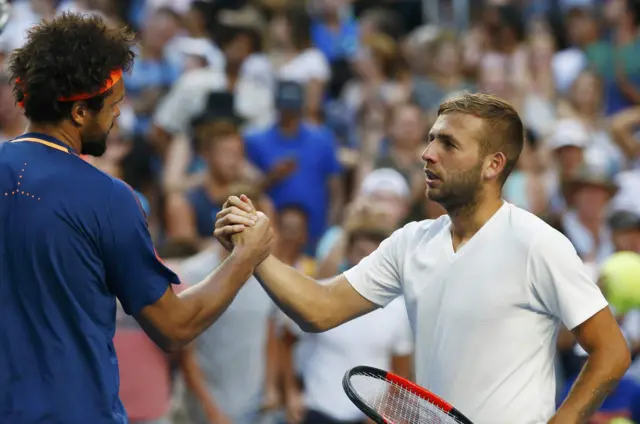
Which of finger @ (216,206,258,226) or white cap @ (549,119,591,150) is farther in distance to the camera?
white cap @ (549,119,591,150)

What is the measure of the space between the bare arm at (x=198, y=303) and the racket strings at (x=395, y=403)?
54 cm

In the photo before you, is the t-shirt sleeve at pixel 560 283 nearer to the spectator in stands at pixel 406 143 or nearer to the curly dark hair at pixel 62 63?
the curly dark hair at pixel 62 63

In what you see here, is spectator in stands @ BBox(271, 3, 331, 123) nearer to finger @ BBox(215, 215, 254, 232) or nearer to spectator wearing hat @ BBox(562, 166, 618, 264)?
spectator wearing hat @ BBox(562, 166, 618, 264)

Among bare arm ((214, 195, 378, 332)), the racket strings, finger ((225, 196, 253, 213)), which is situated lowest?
the racket strings

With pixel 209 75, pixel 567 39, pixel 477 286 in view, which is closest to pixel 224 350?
pixel 209 75

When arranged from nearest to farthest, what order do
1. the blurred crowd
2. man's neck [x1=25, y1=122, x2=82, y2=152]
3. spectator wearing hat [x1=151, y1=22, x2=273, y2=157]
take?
man's neck [x1=25, y1=122, x2=82, y2=152], the blurred crowd, spectator wearing hat [x1=151, y1=22, x2=273, y2=157]

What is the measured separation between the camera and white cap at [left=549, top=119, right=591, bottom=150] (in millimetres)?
9656

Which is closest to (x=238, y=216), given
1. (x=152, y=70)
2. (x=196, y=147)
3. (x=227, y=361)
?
(x=227, y=361)

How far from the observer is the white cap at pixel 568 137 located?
966 cm

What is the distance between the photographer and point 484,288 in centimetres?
421

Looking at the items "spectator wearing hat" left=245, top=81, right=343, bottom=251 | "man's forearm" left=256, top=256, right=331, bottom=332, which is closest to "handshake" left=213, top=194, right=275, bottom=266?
"man's forearm" left=256, top=256, right=331, bottom=332

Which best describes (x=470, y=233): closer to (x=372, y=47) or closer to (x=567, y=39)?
(x=372, y=47)

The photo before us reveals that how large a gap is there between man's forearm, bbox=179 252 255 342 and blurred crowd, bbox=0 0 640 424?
3142 millimetres

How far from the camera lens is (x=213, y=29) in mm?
11086
